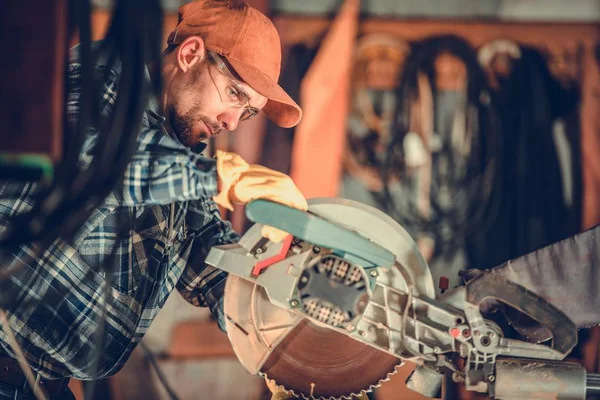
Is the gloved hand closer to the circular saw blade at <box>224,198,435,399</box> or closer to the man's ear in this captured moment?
the circular saw blade at <box>224,198,435,399</box>

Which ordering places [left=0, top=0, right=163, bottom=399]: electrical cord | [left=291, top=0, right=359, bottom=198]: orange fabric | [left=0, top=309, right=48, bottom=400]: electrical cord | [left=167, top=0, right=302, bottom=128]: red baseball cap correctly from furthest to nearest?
1. [left=291, top=0, right=359, bottom=198]: orange fabric
2. [left=167, top=0, right=302, bottom=128]: red baseball cap
3. [left=0, top=309, right=48, bottom=400]: electrical cord
4. [left=0, top=0, right=163, bottom=399]: electrical cord

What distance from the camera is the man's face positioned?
138cm

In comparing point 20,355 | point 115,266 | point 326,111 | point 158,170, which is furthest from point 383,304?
point 326,111

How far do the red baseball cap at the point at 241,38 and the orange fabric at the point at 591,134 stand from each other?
149cm

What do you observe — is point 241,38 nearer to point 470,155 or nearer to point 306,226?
point 306,226

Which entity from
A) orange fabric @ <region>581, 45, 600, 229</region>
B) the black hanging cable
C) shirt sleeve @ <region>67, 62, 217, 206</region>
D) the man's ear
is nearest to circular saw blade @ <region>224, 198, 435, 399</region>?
shirt sleeve @ <region>67, 62, 217, 206</region>

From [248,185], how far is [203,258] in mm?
512

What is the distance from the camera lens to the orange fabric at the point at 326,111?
7.51 ft

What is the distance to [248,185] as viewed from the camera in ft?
3.48

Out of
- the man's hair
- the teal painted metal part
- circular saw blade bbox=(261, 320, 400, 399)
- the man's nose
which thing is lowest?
circular saw blade bbox=(261, 320, 400, 399)

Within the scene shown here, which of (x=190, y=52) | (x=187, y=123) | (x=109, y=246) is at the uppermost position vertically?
(x=190, y=52)

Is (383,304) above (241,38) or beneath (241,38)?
beneath

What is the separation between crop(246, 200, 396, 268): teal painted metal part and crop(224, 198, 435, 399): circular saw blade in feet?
0.35

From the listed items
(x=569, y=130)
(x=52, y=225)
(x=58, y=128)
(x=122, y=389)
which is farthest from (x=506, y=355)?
(x=122, y=389)
